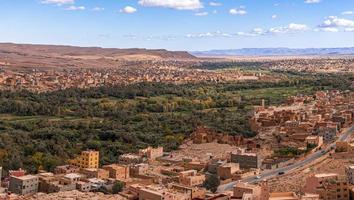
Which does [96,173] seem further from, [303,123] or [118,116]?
[118,116]

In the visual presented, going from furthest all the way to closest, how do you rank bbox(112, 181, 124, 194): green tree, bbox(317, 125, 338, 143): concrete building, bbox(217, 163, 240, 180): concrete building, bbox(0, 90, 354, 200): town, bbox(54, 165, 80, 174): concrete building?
bbox(317, 125, 338, 143): concrete building → bbox(54, 165, 80, 174): concrete building → bbox(217, 163, 240, 180): concrete building → bbox(112, 181, 124, 194): green tree → bbox(0, 90, 354, 200): town

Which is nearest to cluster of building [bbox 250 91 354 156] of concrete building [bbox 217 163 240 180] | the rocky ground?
the rocky ground

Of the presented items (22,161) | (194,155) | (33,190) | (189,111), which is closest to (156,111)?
(189,111)

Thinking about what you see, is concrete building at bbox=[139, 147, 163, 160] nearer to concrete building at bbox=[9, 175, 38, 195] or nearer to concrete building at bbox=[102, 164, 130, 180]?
concrete building at bbox=[102, 164, 130, 180]

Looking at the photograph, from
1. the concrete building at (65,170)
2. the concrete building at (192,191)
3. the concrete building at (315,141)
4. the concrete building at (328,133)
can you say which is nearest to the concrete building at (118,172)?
the concrete building at (65,170)

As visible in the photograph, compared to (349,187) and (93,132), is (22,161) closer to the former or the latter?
(93,132)
